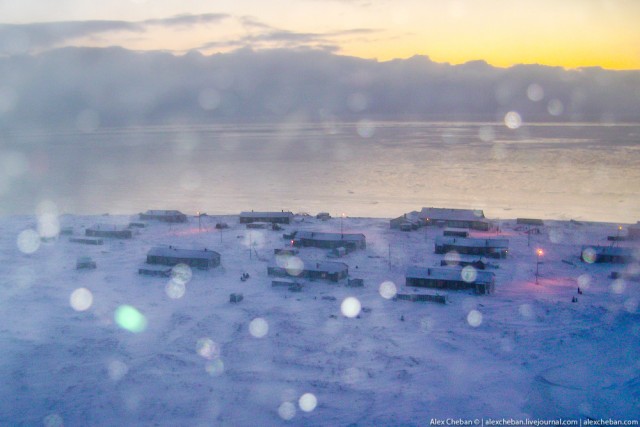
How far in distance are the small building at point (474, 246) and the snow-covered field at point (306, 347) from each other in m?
0.50

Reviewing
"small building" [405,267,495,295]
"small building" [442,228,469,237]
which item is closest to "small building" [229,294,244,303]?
"small building" [405,267,495,295]

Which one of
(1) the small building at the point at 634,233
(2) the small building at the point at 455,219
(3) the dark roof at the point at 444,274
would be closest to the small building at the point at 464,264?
(3) the dark roof at the point at 444,274

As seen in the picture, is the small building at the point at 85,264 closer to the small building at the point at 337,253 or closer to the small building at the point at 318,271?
the small building at the point at 318,271

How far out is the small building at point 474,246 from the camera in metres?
17.2

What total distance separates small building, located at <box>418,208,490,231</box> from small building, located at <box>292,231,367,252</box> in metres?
4.27

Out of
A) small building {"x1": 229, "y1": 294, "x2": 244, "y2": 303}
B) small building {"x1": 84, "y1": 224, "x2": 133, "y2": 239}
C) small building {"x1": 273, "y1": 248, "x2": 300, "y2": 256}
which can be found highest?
small building {"x1": 84, "y1": 224, "x2": 133, "y2": 239}

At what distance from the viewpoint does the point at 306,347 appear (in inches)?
441

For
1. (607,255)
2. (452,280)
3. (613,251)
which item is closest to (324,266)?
(452,280)

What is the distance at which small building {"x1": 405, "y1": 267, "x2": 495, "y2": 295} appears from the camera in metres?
14.0

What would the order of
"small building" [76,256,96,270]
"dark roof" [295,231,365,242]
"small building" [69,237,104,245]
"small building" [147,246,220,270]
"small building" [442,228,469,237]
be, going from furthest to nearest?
"small building" [442,228,469,237], "small building" [69,237,104,245], "dark roof" [295,231,365,242], "small building" [76,256,96,270], "small building" [147,246,220,270]

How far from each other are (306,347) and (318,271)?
13.2 feet

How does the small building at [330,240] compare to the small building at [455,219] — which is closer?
the small building at [330,240]

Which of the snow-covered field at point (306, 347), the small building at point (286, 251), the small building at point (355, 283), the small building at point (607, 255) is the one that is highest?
the small building at point (286, 251)

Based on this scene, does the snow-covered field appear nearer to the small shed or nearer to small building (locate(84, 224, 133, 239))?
small building (locate(84, 224, 133, 239))
